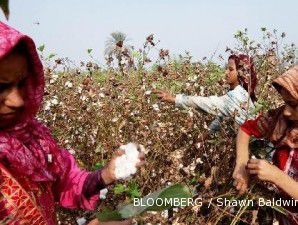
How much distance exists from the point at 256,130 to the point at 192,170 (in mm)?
462

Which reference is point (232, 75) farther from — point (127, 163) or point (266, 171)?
point (127, 163)

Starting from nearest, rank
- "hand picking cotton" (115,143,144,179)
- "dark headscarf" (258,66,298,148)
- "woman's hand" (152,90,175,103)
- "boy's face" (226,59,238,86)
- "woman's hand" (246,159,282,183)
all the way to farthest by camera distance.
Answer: "hand picking cotton" (115,143,144,179), "woman's hand" (246,159,282,183), "dark headscarf" (258,66,298,148), "woman's hand" (152,90,175,103), "boy's face" (226,59,238,86)

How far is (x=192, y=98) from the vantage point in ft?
11.0

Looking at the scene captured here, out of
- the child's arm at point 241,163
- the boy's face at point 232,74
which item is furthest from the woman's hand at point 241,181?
the boy's face at point 232,74

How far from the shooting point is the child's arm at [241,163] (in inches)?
83.6

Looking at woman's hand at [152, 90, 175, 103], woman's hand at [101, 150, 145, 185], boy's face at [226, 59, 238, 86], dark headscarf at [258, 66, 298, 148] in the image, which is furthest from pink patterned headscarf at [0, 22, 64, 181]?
boy's face at [226, 59, 238, 86]

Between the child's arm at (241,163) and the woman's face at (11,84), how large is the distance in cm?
123

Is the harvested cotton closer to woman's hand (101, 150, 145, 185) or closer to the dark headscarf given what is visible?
woman's hand (101, 150, 145, 185)

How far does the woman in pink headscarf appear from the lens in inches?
46.2

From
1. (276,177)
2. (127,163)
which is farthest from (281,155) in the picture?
(127,163)

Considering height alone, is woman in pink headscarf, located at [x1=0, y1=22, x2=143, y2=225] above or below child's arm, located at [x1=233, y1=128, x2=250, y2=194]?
above

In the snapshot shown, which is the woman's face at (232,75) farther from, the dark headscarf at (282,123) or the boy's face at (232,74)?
the dark headscarf at (282,123)

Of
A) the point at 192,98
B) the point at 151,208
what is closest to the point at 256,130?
the point at 192,98

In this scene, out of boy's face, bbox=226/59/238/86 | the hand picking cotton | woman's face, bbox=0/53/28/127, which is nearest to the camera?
woman's face, bbox=0/53/28/127
